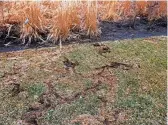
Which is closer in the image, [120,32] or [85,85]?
[85,85]

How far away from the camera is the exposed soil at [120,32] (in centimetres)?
356

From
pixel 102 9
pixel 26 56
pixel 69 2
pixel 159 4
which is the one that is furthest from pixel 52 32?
pixel 159 4

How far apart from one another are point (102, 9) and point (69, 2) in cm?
78

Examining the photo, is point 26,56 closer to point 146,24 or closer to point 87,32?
point 87,32

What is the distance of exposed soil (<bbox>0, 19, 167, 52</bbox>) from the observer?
3561 mm

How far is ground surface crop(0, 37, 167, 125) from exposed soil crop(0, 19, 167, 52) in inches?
11.2

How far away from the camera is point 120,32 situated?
159 inches

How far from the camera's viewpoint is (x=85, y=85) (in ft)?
8.83

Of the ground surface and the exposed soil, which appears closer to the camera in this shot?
the ground surface

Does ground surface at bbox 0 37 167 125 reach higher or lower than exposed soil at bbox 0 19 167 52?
lower

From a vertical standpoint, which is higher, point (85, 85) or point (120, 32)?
point (120, 32)

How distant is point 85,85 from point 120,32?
5.00 feet

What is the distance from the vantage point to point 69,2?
376 cm

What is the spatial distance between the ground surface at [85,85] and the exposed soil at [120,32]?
285 millimetres
